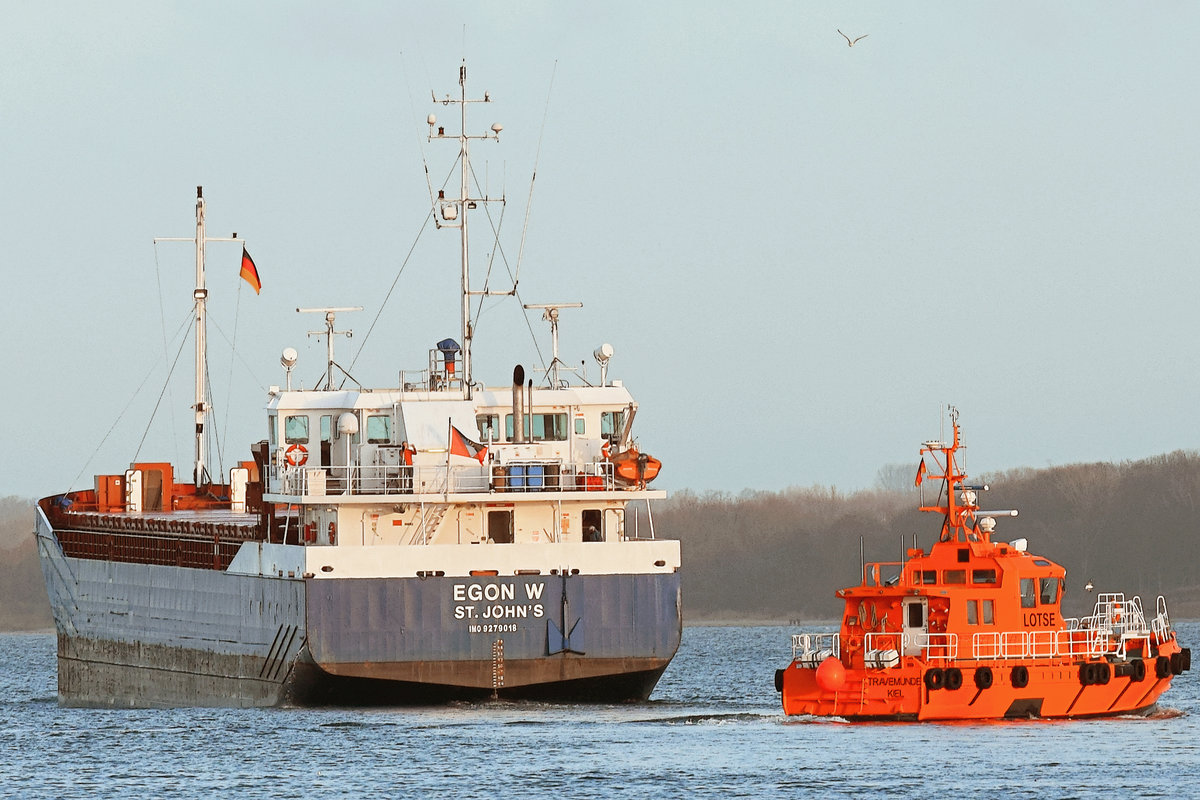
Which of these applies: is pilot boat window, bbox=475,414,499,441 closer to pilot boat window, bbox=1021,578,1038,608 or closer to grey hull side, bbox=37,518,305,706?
grey hull side, bbox=37,518,305,706

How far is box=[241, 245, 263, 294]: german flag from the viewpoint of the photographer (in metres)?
68.9

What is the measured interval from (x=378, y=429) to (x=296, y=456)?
1879 millimetres

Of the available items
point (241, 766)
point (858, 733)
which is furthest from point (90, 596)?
point (858, 733)

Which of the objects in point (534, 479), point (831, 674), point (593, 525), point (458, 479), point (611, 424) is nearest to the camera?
Answer: point (831, 674)

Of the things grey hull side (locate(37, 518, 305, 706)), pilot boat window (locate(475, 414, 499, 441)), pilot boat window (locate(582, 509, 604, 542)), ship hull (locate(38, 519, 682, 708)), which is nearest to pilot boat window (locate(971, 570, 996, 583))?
ship hull (locate(38, 519, 682, 708))

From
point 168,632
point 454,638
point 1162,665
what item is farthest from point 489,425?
point 1162,665

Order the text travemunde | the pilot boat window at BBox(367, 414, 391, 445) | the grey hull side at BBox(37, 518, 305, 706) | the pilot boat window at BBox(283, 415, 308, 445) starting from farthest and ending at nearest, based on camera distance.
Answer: the pilot boat window at BBox(283, 415, 308, 445)
the pilot boat window at BBox(367, 414, 391, 445)
the grey hull side at BBox(37, 518, 305, 706)
the text travemunde

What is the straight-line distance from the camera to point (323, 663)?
4659 cm

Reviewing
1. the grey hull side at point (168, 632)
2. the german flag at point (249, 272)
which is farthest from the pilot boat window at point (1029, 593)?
the german flag at point (249, 272)

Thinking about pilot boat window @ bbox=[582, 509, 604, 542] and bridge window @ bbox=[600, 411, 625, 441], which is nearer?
pilot boat window @ bbox=[582, 509, 604, 542]

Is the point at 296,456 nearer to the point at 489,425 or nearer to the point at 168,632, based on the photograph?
the point at 489,425

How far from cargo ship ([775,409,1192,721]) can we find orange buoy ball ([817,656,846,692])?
2 cm

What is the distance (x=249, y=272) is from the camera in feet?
227

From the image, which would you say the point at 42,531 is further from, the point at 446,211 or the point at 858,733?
the point at 858,733
